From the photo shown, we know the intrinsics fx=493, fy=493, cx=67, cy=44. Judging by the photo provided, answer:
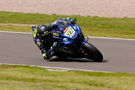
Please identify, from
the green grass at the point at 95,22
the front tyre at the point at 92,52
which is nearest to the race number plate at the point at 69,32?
the front tyre at the point at 92,52

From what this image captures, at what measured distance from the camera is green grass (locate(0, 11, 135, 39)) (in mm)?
17419

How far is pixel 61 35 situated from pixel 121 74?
7.53 ft

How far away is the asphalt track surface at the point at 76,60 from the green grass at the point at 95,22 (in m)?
1.50

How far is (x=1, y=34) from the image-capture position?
54.8 ft

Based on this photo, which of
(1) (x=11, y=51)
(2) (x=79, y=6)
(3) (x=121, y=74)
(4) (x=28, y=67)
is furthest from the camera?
(2) (x=79, y=6)

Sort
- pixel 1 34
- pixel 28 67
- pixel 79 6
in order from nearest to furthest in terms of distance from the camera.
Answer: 1. pixel 28 67
2. pixel 1 34
3. pixel 79 6

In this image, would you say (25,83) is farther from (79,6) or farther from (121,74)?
(79,6)

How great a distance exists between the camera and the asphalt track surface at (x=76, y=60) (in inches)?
476

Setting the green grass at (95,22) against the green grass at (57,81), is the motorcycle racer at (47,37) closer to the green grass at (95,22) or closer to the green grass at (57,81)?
the green grass at (57,81)

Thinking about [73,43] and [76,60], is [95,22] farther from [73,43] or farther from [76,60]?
[73,43]

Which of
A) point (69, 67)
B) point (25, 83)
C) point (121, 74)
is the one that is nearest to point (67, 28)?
point (69, 67)

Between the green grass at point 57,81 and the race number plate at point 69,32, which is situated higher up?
the race number plate at point 69,32

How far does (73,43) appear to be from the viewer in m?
12.4

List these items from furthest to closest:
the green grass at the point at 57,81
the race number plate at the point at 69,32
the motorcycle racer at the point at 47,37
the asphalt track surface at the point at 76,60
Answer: the motorcycle racer at the point at 47,37, the race number plate at the point at 69,32, the asphalt track surface at the point at 76,60, the green grass at the point at 57,81
